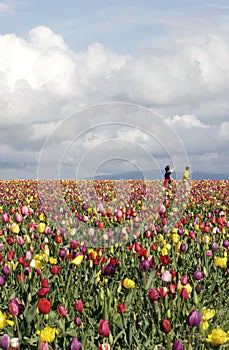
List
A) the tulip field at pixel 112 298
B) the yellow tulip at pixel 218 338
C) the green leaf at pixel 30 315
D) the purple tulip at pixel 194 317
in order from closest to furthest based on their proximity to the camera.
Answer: the yellow tulip at pixel 218 338, the purple tulip at pixel 194 317, the tulip field at pixel 112 298, the green leaf at pixel 30 315

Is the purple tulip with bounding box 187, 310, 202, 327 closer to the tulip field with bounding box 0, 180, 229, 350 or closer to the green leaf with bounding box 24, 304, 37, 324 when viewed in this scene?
the tulip field with bounding box 0, 180, 229, 350

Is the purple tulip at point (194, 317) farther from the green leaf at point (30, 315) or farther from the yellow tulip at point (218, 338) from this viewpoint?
the green leaf at point (30, 315)

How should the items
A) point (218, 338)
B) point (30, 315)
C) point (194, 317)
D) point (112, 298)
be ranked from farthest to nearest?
A: point (112, 298) < point (30, 315) < point (194, 317) < point (218, 338)

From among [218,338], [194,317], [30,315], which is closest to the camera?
[218,338]

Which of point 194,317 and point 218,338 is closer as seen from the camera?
point 218,338

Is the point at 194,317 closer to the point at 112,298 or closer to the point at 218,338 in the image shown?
the point at 218,338

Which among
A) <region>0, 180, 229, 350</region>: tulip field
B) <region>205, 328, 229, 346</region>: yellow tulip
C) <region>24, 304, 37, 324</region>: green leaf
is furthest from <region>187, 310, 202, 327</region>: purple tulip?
<region>24, 304, 37, 324</region>: green leaf

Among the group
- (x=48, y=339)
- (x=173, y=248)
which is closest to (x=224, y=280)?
(x=173, y=248)

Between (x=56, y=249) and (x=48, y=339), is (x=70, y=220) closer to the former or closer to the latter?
(x=56, y=249)

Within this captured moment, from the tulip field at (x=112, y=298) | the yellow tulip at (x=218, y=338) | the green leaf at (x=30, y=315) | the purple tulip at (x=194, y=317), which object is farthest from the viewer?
the green leaf at (x=30, y=315)

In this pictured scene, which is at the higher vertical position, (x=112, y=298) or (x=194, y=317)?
(x=194, y=317)

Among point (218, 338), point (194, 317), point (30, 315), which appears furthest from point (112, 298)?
point (218, 338)

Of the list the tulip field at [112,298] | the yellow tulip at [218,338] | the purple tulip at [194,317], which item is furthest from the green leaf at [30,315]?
the yellow tulip at [218,338]

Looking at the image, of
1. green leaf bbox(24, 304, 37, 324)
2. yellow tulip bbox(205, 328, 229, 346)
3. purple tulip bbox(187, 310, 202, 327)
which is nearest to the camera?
yellow tulip bbox(205, 328, 229, 346)
